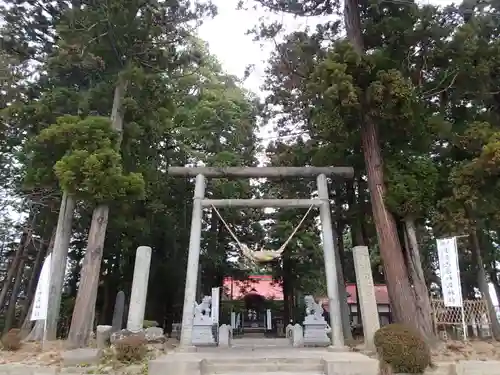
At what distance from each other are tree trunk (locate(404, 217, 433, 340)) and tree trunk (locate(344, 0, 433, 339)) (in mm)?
239

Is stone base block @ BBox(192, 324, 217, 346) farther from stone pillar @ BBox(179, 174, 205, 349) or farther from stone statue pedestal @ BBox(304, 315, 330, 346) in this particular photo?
stone pillar @ BBox(179, 174, 205, 349)

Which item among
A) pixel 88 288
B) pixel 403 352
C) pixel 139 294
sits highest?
pixel 88 288

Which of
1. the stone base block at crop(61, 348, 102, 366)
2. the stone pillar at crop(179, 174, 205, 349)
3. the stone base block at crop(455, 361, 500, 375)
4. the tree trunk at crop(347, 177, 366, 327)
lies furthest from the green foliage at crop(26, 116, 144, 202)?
the stone base block at crop(455, 361, 500, 375)

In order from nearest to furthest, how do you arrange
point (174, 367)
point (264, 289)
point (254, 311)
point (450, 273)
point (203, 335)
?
1. point (174, 367)
2. point (450, 273)
3. point (203, 335)
4. point (254, 311)
5. point (264, 289)

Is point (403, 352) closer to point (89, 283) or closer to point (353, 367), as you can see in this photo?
point (353, 367)

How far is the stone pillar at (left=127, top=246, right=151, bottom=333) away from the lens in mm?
7753

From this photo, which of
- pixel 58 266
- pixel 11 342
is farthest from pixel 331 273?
pixel 11 342

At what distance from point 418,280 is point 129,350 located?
21.9ft

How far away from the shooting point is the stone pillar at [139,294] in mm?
7753

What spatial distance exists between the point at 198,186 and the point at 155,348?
13.1 feet

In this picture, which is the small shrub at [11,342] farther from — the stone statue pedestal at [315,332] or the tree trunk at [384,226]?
the tree trunk at [384,226]

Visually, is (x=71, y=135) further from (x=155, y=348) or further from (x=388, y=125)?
(x=388, y=125)

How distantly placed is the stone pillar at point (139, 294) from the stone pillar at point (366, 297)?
4.41m

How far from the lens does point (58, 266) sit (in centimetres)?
950
